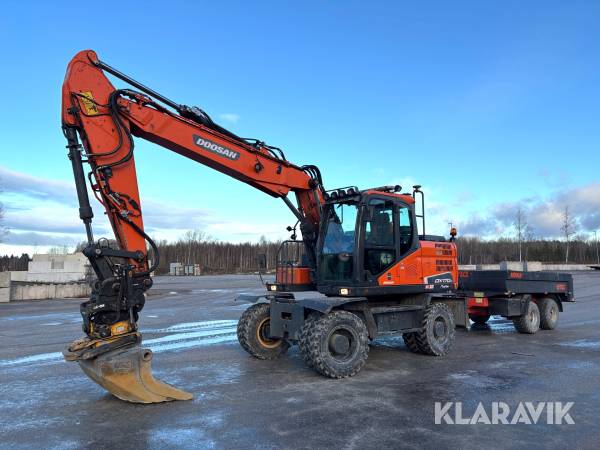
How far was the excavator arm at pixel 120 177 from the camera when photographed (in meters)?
6.46

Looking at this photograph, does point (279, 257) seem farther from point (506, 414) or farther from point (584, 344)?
point (584, 344)

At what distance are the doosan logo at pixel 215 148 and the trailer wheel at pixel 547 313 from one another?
9.63 m

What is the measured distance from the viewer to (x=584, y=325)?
1419 centimetres

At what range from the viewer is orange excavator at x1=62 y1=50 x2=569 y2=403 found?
6.59 meters

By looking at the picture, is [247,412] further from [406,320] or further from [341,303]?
[406,320]

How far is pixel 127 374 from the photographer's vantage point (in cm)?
642

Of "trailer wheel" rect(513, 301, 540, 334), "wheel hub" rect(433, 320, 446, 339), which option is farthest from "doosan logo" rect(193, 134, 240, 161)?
"trailer wheel" rect(513, 301, 540, 334)

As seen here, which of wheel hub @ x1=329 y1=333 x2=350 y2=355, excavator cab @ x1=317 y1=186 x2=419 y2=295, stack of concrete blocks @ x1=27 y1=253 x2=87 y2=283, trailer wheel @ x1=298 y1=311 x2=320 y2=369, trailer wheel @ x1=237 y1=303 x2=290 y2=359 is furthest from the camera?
stack of concrete blocks @ x1=27 y1=253 x2=87 y2=283

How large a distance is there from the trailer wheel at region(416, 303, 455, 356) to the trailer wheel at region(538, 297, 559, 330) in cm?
481

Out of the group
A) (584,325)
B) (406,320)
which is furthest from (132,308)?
(584,325)

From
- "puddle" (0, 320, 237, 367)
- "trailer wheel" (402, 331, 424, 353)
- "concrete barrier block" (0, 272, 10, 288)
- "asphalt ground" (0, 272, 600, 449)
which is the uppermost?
"concrete barrier block" (0, 272, 10, 288)

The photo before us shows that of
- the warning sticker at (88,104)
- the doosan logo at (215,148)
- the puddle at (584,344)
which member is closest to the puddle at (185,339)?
the doosan logo at (215,148)

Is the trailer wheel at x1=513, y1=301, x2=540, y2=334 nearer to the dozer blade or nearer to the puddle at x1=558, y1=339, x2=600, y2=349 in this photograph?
the puddle at x1=558, y1=339, x2=600, y2=349

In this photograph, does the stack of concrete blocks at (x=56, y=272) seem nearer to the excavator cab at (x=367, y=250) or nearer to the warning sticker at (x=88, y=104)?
the excavator cab at (x=367, y=250)
